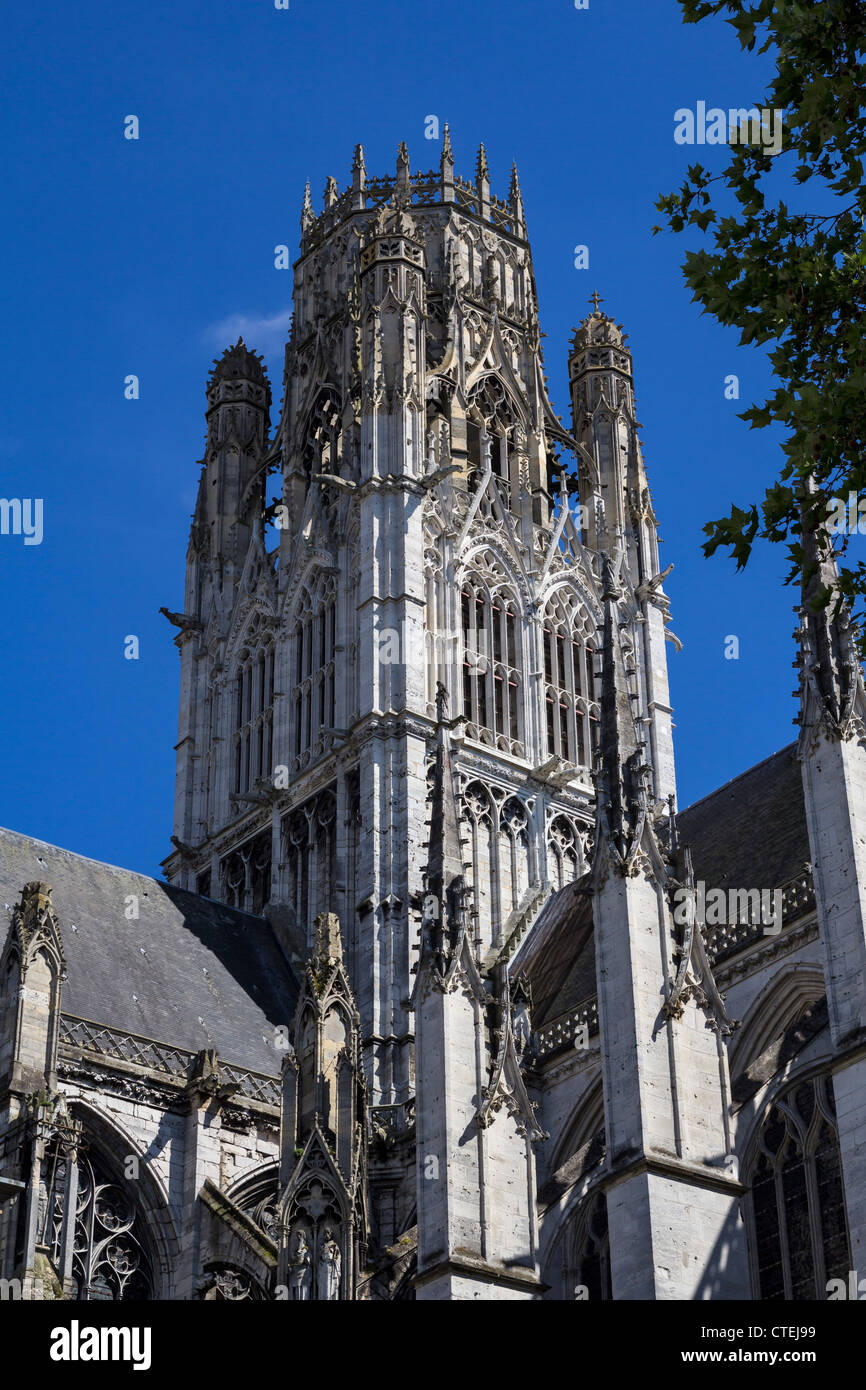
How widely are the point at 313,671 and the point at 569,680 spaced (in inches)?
197

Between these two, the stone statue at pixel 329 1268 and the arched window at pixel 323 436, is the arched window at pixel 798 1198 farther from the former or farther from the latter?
the arched window at pixel 323 436

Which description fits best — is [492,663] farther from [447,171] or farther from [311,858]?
[447,171]

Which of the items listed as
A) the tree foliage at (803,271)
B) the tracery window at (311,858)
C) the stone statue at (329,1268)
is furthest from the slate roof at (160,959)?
the tree foliage at (803,271)

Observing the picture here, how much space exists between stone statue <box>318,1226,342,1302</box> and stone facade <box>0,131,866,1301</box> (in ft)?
0.30

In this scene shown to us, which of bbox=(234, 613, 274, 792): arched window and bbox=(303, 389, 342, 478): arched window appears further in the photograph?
bbox=(303, 389, 342, 478): arched window

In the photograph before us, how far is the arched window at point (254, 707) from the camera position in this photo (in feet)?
137

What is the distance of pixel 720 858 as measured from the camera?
102 ft

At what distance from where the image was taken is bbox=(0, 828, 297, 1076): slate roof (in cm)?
3419

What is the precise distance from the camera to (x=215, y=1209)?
30.7 metres

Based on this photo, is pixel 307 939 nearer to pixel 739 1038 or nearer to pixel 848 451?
pixel 739 1038

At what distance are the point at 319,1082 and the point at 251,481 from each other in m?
23.1

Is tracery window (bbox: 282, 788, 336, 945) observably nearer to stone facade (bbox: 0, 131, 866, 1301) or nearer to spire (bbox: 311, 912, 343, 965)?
stone facade (bbox: 0, 131, 866, 1301)

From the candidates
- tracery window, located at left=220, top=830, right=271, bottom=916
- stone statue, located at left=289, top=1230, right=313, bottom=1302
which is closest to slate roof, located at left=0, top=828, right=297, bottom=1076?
tracery window, located at left=220, top=830, right=271, bottom=916

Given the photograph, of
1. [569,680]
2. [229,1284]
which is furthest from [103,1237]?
[569,680]
